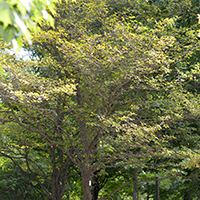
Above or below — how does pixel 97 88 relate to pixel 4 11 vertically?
above

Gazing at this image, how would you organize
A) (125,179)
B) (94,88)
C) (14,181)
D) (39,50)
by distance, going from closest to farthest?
1. (94,88)
2. (39,50)
3. (14,181)
4. (125,179)

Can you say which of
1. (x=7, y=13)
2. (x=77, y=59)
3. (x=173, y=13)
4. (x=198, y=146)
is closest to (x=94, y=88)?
(x=77, y=59)

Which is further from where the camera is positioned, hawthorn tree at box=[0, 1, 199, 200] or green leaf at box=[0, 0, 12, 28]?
hawthorn tree at box=[0, 1, 199, 200]

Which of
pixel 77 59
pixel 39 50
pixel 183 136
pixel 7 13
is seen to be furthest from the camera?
pixel 39 50

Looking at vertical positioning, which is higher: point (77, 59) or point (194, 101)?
point (77, 59)

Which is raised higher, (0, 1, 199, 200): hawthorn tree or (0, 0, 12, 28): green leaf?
(0, 1, 199, 200): hawthorn tree

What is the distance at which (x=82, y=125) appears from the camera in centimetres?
967

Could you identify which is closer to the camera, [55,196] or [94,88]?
[94,88]

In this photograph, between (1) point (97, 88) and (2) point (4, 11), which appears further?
(1) point (97, 88)

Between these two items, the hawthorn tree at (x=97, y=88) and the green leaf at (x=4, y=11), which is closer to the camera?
the green leaf at (x=4, y=11)

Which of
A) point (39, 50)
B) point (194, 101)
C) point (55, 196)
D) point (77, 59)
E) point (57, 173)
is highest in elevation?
point (39, 50)

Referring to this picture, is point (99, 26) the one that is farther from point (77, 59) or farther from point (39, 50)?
point (77, 59)

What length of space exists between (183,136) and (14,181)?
26.2 ft

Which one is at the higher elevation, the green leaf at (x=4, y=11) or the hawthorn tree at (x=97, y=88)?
the hawthorn tree at (x=97, y=88)
